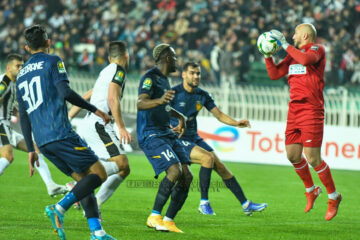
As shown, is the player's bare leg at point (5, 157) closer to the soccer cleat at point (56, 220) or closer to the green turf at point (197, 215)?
the green turf at point (197, 215)

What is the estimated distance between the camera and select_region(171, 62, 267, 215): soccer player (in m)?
9.28

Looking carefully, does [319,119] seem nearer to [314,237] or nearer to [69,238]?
[314,237]

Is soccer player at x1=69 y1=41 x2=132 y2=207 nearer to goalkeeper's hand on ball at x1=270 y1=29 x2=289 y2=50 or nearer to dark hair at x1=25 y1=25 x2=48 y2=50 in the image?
dark hair at x1=25 y1=25 x2=48 y2=50

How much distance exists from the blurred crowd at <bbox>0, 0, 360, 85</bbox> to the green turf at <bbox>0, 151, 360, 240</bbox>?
7824 millimetres

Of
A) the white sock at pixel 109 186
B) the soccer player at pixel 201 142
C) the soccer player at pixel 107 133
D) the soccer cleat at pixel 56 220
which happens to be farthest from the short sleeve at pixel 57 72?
the soccer player at pixel 201 142

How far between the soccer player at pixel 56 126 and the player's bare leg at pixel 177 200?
1.42 m

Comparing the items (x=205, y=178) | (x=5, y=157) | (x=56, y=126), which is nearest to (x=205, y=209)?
(x=205, y=178)

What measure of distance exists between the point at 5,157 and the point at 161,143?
344cm

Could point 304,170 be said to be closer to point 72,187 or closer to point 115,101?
point 115,101

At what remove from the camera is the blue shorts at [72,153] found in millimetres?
6215

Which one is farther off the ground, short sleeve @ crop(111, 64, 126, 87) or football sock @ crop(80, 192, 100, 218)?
short sleeve @ crop(111, 64, 126, 87)

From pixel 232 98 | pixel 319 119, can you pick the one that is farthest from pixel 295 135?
pixel 232 98

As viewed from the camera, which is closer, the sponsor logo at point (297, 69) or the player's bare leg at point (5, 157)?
the sponsor logo at point (297, 69)

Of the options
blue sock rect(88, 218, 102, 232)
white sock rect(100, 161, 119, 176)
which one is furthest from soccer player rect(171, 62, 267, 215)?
blue sock rect(88, 218, 102, 232)
